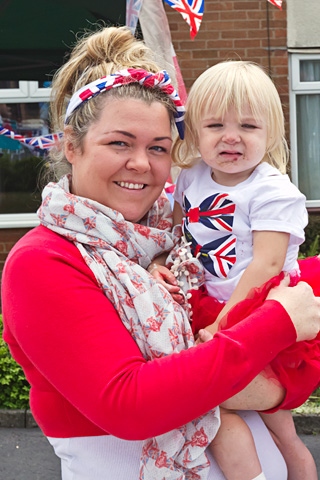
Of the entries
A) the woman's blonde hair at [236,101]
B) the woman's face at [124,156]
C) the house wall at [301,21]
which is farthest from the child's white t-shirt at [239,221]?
the house wall at [301,21]

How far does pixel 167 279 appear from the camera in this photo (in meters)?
2.29

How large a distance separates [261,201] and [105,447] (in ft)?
2.68

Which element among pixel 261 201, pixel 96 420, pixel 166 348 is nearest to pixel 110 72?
pixel 261 201

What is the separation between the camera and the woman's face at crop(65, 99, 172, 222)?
2146mm

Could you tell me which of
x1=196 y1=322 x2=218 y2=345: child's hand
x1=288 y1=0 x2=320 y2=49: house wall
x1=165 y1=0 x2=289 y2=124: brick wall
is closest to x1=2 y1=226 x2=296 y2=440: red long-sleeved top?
x1=196 y1=322 x2=218 y2=345: child's hand

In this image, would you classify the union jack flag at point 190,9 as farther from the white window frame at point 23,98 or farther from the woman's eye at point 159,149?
the white window frame at point 23,98

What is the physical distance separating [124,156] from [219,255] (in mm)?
469

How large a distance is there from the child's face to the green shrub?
3.95 metres

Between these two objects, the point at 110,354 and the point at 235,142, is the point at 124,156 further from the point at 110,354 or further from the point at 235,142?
the point at 110,354

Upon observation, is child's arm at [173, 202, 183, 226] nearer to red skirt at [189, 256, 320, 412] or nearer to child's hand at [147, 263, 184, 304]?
child's hand at [147, 263, 184, 304]

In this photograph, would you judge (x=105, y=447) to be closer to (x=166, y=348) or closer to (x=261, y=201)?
(x=166, y=348)

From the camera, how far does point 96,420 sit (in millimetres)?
1902

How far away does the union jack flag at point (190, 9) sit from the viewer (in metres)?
4.93

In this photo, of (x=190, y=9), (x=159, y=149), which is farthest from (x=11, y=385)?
(x=159, y=149)
